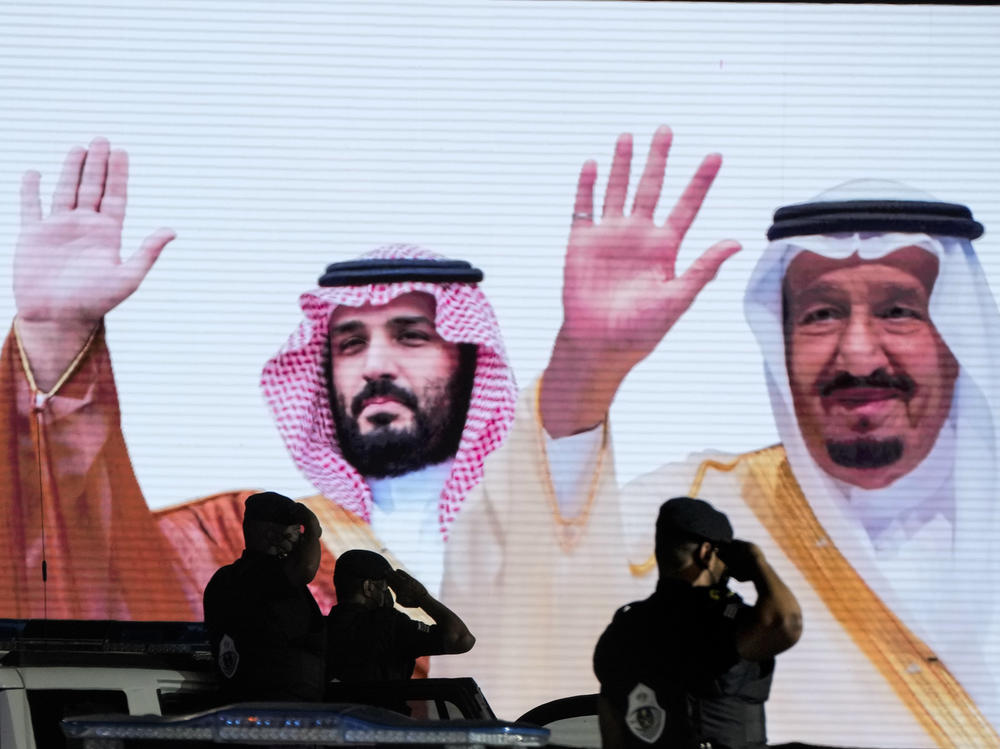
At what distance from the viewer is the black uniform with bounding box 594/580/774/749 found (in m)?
3.53

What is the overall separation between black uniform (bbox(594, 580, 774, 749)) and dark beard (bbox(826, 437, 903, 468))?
3.70 metres

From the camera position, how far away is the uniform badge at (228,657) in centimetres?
420

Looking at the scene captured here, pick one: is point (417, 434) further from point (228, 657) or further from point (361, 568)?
point (228, 657)

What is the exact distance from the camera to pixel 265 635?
4207mm

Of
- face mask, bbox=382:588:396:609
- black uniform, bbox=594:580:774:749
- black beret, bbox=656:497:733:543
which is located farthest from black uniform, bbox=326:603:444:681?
black beret, bbox=656:497:733:543

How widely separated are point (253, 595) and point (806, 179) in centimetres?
383

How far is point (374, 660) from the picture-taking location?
16.1 ft

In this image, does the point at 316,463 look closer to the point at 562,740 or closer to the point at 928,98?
the point at 562,740

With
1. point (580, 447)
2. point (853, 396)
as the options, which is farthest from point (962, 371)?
point (580, 447)

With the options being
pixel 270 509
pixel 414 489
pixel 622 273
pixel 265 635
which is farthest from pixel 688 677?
pixel 622 273

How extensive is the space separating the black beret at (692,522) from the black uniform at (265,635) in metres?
1.13

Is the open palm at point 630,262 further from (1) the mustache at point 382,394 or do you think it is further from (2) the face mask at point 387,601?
(2) the face mask at point 387,601

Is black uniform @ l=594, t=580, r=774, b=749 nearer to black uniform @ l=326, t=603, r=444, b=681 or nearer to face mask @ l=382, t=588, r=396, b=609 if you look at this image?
black uniform @ l=326, t=603, r=444, b=681

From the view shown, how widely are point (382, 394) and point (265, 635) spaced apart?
3.03m
